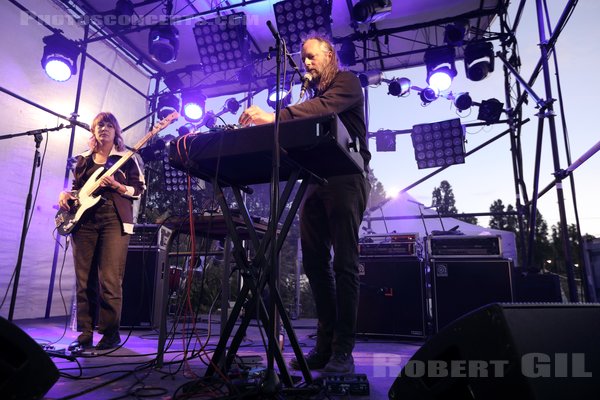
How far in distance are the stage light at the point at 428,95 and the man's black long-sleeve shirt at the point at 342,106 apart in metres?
3.92

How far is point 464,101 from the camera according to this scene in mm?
5523

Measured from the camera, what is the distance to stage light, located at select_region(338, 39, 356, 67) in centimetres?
551

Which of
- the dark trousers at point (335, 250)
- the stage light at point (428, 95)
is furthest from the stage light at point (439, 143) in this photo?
the dark trousers at point (335, 250)

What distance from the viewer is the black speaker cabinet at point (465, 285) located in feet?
11.0

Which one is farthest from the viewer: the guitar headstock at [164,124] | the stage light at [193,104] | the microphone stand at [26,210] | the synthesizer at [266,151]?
the stage light at [193,104]

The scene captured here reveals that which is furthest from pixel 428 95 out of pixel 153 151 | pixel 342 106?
pixel 342 106

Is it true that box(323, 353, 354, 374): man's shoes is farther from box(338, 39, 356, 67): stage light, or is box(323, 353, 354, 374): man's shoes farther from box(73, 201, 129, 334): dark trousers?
box(338, 39, 356, 67): stage light

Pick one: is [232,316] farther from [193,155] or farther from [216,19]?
[216,19]

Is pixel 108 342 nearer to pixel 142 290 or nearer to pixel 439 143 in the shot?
pixel 142 290

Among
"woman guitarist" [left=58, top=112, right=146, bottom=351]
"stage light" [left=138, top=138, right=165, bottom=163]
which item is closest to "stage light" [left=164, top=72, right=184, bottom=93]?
"stage light" [left=138, top=138, right=165, bottom=163]

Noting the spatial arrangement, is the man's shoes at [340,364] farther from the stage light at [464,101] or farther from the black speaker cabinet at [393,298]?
the stage light at [464,101]

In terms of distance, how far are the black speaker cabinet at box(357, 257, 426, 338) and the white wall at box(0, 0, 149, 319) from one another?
3849mm

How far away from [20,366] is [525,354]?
1.33m

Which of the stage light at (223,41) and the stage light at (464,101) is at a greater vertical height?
the stage light at (223,41)
